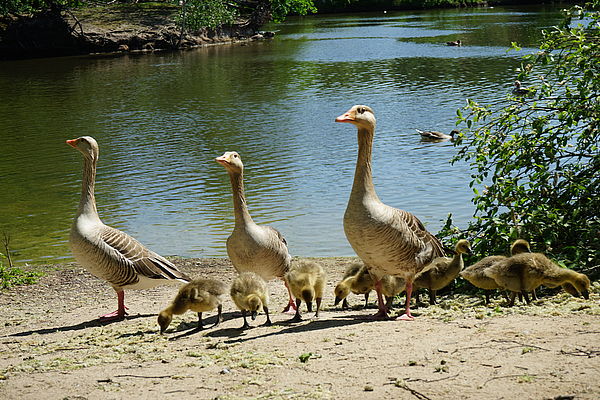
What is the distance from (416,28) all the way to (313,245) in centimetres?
5877

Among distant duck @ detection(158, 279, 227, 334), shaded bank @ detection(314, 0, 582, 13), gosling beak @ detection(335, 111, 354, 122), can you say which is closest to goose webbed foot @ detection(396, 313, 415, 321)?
distant duck @ detection(158, 279, 227, 334)

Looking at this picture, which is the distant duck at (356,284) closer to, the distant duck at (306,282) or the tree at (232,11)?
the distant duck at (306,282)

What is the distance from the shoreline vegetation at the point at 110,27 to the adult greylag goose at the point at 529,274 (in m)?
56.5

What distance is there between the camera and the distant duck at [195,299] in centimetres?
731

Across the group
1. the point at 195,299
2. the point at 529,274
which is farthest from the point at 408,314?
the point at 195,299

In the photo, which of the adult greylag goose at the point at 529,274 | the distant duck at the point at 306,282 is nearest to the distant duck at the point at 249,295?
the distant duck at the point at 306,282

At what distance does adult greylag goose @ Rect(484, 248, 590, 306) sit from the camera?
704cm

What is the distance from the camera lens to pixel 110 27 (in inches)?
2381

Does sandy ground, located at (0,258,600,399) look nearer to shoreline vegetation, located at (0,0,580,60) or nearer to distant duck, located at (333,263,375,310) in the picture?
distant duck, located at (333,263,375,310)

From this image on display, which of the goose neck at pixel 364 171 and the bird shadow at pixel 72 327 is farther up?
the goose neck at pixel 364 171

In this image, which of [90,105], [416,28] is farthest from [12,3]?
[416,28]

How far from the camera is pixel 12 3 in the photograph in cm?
5678

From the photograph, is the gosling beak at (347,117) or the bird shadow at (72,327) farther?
the bird shadow at (72,327)

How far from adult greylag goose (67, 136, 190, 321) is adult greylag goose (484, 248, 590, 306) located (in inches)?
147
